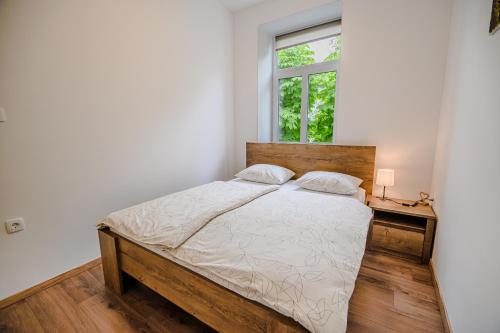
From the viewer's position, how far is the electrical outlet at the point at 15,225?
4.91 feet

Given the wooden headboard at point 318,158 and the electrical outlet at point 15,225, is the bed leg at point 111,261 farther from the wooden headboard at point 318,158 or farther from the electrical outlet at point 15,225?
the wooden headboard at point 318,158

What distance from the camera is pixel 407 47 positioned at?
6.79 ft

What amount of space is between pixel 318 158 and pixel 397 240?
1086 millimetres

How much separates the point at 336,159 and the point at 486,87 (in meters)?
1.43

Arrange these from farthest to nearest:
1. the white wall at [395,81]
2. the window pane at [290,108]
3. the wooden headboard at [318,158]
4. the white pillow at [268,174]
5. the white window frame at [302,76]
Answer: the window pane at [290,108], the white window frame at [302,76], the white pillow at [268,174], the wooden headboard at [318,158], the white wall at [395,81]

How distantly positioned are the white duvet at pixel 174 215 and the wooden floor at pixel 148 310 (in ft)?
1.63

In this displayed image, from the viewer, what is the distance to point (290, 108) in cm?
315

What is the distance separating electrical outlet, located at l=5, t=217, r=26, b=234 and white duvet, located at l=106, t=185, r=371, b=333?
682mm

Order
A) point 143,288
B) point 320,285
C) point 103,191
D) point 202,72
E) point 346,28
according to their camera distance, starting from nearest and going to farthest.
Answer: point 320,285 < point 143,288 < point 103,191 < point 346,28 < point 202,72

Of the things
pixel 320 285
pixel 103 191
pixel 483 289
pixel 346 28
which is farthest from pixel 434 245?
pixel 103 191

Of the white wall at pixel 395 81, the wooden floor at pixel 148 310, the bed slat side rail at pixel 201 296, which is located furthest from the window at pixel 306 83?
the bed slat side rail at pixel 201 296

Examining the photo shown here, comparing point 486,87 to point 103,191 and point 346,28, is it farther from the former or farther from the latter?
point 103,191

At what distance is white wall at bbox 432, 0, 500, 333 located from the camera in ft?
2.95

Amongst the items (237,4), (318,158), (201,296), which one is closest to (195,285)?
(201,296)
